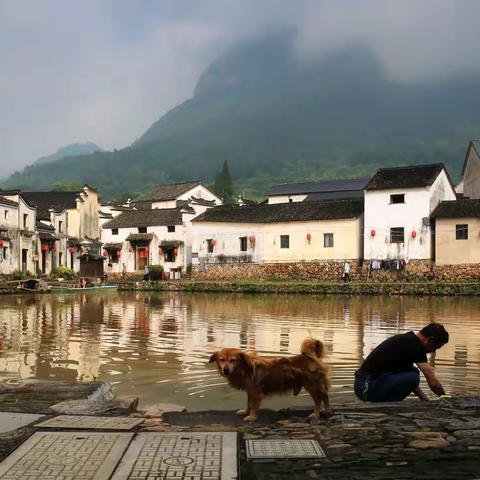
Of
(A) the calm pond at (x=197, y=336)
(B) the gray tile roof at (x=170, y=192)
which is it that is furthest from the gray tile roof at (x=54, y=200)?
(A) the calm pond at (x=197, y=336)

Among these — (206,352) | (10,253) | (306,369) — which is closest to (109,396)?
(306,369)

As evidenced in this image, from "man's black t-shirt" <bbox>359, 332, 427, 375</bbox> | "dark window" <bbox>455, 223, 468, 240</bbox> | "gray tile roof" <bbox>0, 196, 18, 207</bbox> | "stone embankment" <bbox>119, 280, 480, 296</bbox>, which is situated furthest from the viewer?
"gray tile roof" <bbox>0, 196, 18, 207</bbox>

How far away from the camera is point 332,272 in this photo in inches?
1479

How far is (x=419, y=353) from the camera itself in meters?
6.53

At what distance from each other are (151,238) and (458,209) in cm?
2248

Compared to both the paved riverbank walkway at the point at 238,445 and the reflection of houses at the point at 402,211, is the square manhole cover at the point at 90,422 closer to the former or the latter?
the paved riverbank walkway at the point at 238,445

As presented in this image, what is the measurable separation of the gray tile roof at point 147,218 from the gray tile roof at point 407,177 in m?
15.7

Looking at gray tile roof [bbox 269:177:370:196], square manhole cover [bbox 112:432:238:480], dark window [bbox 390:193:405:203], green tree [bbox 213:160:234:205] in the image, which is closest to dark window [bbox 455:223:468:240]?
dark window [bbox 390:193:405:203]

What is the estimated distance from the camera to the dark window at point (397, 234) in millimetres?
35584

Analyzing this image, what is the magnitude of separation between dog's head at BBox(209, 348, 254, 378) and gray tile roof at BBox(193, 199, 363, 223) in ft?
107

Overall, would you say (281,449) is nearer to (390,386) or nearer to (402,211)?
(390,386)

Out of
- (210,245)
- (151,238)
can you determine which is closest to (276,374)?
(210,245)

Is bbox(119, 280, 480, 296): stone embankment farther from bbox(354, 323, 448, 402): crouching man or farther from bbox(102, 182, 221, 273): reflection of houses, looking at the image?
bbox(354, 323, 448, 402): crouching man

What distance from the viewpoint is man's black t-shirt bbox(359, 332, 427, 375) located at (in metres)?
6.52
